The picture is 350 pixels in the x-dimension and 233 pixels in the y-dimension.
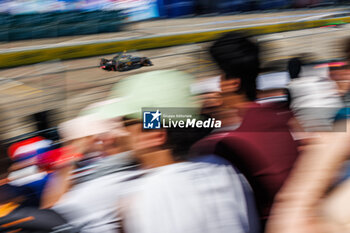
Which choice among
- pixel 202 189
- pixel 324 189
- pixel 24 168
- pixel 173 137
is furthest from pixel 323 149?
pixel 24 168

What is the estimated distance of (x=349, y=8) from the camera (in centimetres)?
243

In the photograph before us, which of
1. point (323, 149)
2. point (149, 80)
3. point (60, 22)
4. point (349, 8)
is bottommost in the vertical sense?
point (323, 149)

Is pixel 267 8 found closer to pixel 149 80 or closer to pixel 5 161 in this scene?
pixel 149 80

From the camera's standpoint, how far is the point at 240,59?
199cm

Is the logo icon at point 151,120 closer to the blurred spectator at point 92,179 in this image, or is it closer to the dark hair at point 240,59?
the blurred spectator at point 92,179

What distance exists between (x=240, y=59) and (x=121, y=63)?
67 cm

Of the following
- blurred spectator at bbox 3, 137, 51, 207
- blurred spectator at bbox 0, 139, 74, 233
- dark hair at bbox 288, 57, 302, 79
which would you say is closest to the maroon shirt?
dark hair at bbox 288, 57, 302, 79

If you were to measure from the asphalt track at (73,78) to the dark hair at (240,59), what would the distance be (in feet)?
0.29

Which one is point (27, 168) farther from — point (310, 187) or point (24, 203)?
point (310, 187)

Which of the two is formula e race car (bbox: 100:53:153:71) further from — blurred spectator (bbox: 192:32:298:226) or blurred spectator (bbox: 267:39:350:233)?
blurred spectator (bbox: 267:39:350:233)

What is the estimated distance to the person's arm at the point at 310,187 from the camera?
1300 mm

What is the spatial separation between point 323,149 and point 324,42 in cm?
117

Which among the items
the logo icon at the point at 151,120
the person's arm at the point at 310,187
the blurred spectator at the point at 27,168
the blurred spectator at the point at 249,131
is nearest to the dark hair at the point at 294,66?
the blurred spectator at the point at 249,131

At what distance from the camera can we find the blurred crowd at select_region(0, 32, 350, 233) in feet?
4.75
